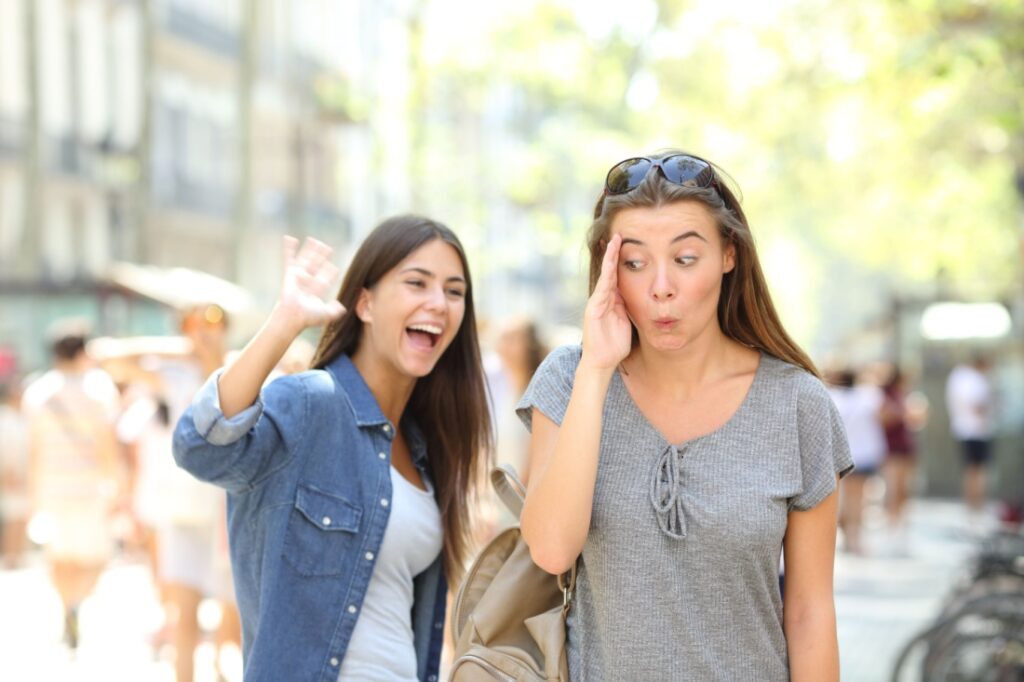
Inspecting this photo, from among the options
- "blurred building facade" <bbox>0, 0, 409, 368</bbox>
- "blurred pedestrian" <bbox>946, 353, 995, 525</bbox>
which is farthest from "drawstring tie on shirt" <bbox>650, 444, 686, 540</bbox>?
"blurred pedestrian" <bbox>946, 353, 995, 525</bbox>

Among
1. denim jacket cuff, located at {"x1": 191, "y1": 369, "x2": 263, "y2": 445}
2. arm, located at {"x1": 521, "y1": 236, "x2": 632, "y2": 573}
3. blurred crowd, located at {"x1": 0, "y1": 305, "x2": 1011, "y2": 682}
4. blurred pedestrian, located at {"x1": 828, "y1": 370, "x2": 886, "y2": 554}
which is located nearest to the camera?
arm, located at {"x1": 521, "y1": 236, "x2": 632, "y2": 573}

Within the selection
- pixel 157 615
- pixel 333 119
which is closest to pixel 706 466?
pixel 157 615

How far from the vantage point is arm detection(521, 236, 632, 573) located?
2.84 meters

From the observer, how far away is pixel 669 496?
2.88 metres

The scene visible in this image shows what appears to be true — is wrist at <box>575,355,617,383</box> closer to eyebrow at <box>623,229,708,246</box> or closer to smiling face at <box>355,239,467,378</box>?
eyebrow at <box>623,229,708,246</box>

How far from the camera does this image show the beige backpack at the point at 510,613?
3.01m

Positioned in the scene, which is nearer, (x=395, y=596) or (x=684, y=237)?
(x=684, y=237)

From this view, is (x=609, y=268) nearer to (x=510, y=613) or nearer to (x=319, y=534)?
(x=510, y=613)

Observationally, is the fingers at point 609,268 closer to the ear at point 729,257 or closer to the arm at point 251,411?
the ear at point 729,257

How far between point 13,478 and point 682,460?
12745mm

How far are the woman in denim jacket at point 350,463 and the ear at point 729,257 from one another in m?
0.88

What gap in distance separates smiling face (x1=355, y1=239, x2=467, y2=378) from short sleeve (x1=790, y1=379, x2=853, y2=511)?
105 centimetres

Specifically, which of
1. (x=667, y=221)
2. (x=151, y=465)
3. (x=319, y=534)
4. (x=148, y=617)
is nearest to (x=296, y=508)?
(x=319, y=534)

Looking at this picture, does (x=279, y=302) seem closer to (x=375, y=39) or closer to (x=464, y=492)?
(x=464, y=492)
